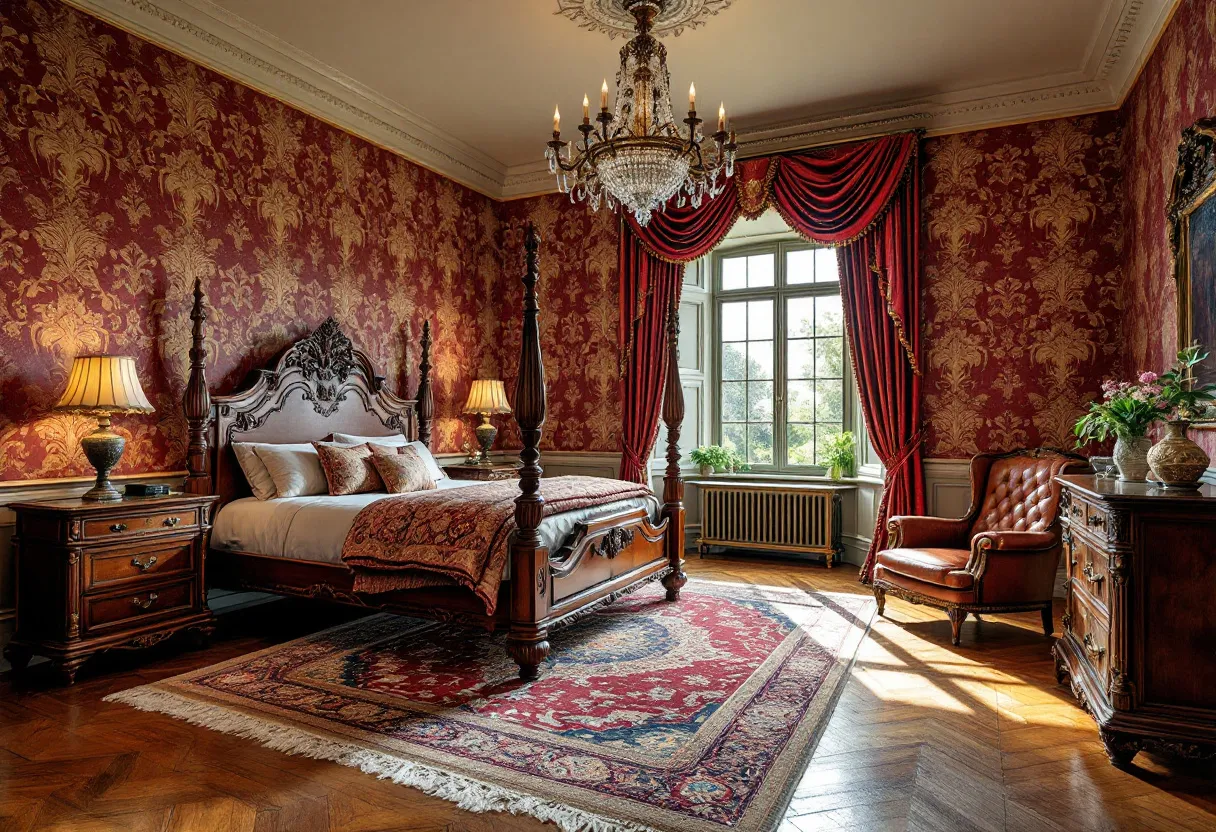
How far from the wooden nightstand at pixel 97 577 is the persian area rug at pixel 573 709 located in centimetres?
36

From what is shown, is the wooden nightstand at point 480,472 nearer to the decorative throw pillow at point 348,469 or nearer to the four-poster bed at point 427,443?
the four-poster bed at point 427,443

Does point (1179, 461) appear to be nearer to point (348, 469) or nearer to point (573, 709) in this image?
point (573, 709)

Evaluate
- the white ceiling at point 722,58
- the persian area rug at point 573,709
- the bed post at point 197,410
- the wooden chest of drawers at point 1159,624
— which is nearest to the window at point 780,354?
the white ceiling at point 722,58

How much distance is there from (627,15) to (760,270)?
3.16m

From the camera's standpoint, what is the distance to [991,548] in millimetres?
3871

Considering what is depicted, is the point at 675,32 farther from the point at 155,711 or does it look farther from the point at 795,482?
the point at 155,711

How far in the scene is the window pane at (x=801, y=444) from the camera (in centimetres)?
659

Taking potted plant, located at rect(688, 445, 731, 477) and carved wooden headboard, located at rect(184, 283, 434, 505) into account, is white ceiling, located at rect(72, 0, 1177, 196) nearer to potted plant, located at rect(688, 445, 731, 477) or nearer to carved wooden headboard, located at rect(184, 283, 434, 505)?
carved wooden headboard, located at rect(184, 283, 434, 505)

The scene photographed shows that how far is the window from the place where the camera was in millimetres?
6539

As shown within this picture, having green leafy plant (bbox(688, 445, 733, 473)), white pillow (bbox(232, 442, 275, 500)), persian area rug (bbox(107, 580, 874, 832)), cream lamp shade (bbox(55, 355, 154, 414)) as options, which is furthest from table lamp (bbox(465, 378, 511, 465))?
cream lamp shade (bbox(55, 355, 154, 414))

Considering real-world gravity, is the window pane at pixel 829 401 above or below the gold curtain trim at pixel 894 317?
below

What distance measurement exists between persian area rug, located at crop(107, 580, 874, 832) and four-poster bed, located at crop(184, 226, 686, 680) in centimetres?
27

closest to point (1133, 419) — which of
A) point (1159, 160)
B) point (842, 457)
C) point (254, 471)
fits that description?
point (1159, 160)

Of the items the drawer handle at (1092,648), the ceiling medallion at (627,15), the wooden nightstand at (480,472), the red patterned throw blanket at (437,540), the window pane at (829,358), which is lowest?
the drawer handle at (1092,648)
